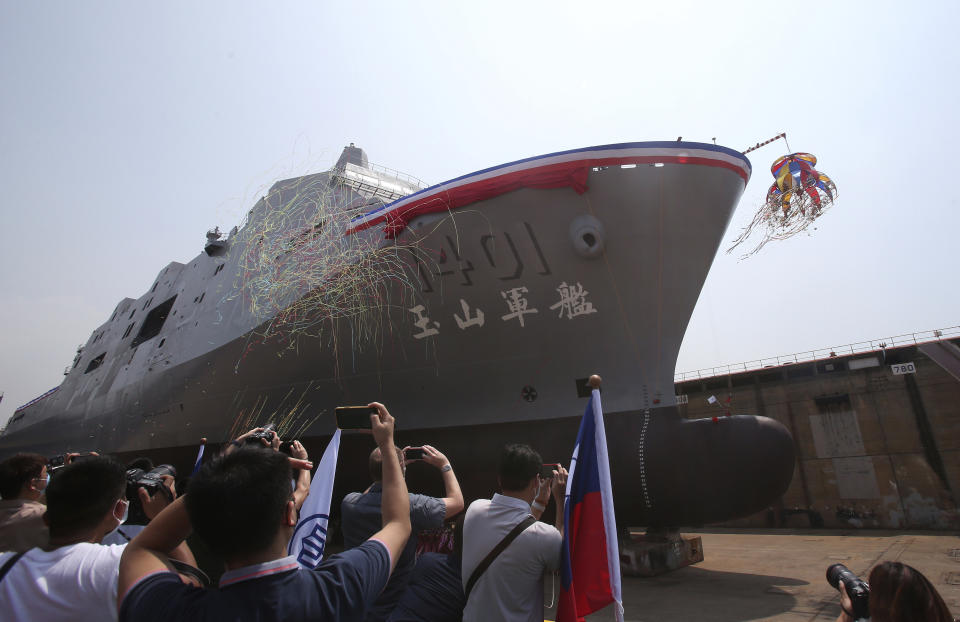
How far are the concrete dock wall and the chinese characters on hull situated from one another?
1045cm

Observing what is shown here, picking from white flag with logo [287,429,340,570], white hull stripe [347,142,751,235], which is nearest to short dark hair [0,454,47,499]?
white flag with logo [287,429,340,570]

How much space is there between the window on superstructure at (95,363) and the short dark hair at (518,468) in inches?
669

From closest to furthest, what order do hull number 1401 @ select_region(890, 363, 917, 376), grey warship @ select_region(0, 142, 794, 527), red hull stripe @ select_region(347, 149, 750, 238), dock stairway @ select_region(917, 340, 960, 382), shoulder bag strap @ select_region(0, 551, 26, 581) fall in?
shoulder bag strap @ select_region(0, 551, 26, 581)
grey warship @ select_region(0, 142, 794, 527)
red hull stripe @ select_region(347, 149, 750, 238)
dock stairway @ select_region(917, 340, 960, 382)
hull number 1401 @ select_region(890, 363, 917, 376)

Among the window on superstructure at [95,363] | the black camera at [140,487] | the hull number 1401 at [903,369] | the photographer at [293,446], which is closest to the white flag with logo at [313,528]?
the photographer at [293,446]

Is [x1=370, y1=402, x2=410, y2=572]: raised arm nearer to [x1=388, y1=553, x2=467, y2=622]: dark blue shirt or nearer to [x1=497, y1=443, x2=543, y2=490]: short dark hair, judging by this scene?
[x1=497, y1=443, x2=543, y2=490]: short dark hair

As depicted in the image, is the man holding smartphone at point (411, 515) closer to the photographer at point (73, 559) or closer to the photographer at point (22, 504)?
the photographer at point (73, 559)

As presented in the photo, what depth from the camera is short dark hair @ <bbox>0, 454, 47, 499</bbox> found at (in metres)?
2.32

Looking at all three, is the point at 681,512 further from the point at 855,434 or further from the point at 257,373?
the point at 855,434

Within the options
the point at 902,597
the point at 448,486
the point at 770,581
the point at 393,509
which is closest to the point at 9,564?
the point at 393,509

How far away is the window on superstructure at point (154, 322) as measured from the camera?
12.2 m

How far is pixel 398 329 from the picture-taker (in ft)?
22.3

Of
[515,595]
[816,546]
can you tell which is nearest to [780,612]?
[515,595]

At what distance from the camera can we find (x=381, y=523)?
205cm

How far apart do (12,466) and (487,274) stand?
4.64 meters
